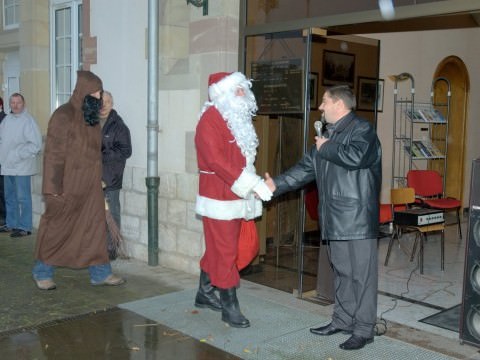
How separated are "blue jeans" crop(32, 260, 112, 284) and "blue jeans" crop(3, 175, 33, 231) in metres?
2.39

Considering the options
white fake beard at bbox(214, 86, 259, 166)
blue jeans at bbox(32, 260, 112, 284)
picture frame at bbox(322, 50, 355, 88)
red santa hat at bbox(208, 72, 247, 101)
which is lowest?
blue jeans at bbox(32, 260, 112, 284)

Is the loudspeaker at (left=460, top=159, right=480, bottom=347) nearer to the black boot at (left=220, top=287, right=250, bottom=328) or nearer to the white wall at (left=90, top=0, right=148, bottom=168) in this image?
the black boot at (left=220, top=287, right=250, bottom=328)

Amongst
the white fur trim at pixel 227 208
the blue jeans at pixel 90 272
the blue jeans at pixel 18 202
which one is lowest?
the blue jeans at pixel 90 272

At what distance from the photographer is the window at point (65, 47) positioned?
7684mm

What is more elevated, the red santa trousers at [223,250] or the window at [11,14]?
the window at [11,14]

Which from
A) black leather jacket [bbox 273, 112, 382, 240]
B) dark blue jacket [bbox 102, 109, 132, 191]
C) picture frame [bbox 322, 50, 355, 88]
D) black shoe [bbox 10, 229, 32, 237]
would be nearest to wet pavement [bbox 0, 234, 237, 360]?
dark blue jacket [bbox 102, 109, 132, 191]

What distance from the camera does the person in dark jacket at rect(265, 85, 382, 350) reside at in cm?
384

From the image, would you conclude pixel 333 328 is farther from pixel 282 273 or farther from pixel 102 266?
pixel 102 266

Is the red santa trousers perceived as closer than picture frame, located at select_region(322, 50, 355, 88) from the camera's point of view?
Yes

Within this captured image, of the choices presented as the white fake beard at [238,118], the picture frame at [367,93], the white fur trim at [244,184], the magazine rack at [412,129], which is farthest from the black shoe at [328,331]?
the magazine rack at [412,129]

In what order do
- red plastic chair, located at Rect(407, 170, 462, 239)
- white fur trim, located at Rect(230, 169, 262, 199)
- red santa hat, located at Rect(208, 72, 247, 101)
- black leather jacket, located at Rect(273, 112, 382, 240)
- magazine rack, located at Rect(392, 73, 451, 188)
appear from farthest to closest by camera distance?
magazine rack, located at Rect(392, 73, 451, 188) → red plastic chair, located at Rect(407, 170, 462, 239) → red santa hat, located at Rect(208, 72, 247, 101) → white fur trim, located at Rect(230, 169, 262, 199) → black leather jacket, located at Rect(273, 112, 382, 240)

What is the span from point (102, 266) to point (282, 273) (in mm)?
1771

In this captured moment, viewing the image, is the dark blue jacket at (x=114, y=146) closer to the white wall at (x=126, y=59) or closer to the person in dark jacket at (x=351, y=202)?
the white wall at (x=126, y=59)

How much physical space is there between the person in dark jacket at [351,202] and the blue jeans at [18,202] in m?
4.78
